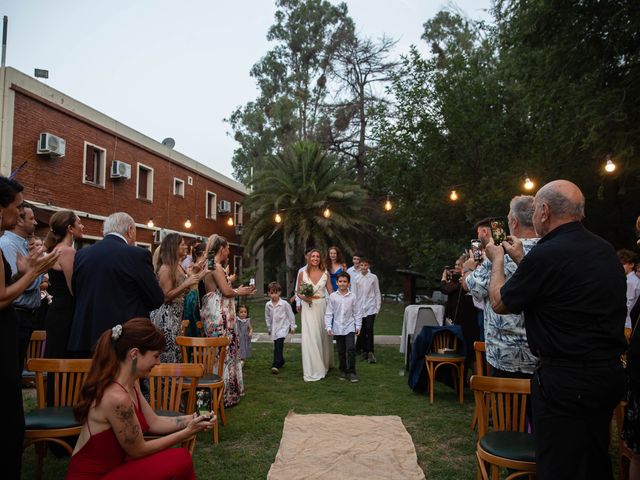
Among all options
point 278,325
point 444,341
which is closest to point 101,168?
point 278,325

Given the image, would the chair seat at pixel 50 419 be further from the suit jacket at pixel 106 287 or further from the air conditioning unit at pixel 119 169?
the air conditioning unit at pixel 119 169

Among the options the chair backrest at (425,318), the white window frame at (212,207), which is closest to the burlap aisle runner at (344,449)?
the chair backrest at (425,318)

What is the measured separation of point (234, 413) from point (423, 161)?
14.8 meters

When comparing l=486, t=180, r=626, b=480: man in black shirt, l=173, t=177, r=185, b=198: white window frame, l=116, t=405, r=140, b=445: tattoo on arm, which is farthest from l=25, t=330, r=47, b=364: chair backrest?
l=173, t=177, r=185, b=198: white window frame

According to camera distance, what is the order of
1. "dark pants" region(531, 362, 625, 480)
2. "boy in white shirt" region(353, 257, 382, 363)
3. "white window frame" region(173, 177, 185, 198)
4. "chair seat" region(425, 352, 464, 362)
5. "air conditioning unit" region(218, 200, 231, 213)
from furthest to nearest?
"air conditioning unit" region(218, 200, 231, 213) < "white window frame" region(173, 177, 185, 198) < "boy in white shirt" region(353, 257, 382, 363) < "chair seat" region(425, 352, 464, 362) < "dark pants" region(531, 362, 625, 480)

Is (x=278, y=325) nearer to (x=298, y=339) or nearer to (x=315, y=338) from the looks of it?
(x=315, y=338)

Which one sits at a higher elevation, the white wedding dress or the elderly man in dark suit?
the elderly man in dark suit

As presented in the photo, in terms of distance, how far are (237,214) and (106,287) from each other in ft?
87.3

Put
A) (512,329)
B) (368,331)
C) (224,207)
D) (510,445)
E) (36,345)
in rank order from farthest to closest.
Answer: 1. (224,207)
2. (368,331)
3. (36,345)
4. (512,329)
5. (510,445)

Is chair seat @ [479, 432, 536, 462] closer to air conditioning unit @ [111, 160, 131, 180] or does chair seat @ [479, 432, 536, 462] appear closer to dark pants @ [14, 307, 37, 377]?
dark pants @ [14, 307, 37, 377]

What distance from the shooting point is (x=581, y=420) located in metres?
2.57

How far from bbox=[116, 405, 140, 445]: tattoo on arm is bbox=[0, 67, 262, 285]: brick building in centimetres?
825

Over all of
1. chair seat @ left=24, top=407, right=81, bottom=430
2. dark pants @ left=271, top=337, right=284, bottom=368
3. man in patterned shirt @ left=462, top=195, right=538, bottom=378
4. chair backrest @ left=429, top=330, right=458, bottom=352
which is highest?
man in patterned shirt @ left=462, top=195, right=538, bottom=378

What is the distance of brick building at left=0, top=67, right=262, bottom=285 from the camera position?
1391 centimetres
